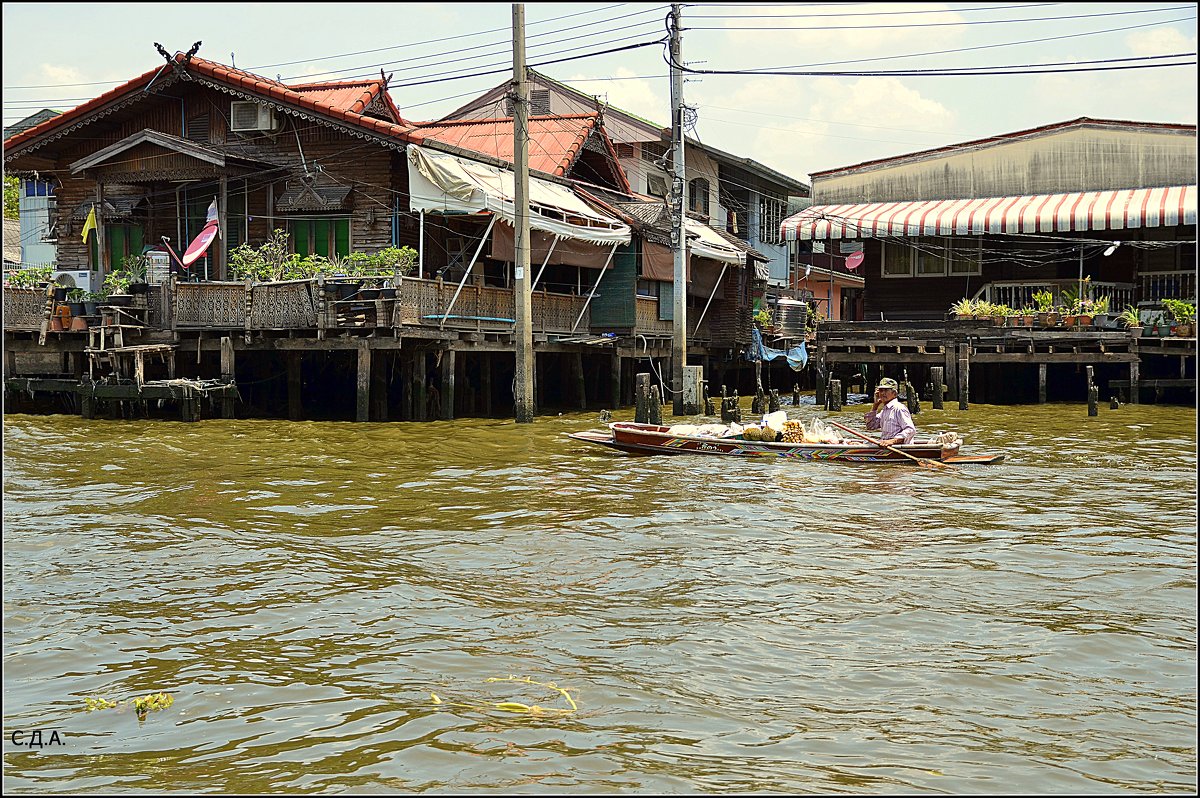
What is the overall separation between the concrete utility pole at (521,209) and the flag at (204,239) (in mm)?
6810

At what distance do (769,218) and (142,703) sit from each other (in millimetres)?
42711

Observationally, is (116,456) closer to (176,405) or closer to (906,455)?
(176,405)

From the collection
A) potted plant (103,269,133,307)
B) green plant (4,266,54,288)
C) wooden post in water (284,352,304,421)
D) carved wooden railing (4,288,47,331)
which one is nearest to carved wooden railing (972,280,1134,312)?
wooden post in water (284,352,304,421)

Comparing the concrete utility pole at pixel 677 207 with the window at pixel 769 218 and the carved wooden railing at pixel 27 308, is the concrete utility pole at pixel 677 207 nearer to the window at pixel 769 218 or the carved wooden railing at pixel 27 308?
the carved wooden railing at pixel 27 308

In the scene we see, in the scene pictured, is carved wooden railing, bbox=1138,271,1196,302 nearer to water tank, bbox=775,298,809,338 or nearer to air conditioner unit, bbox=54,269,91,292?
water tank, bbox=775,298,809,338

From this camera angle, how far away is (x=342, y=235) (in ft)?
85.5

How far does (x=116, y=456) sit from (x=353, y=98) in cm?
1233

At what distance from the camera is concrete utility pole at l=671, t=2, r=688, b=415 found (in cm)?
2481

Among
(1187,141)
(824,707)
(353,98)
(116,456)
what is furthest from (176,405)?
(1187,141)

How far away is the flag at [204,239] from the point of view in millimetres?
23734

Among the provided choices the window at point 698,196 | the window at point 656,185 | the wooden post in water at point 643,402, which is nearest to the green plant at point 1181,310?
the wooden post in water at point 643,402

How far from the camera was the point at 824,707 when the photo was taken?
21.3 feet

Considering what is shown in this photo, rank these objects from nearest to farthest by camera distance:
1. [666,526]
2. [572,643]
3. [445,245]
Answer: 1. [572,643]
2. [666,526]
3. [445,245]

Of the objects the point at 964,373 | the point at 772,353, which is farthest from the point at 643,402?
the point at 772,353
